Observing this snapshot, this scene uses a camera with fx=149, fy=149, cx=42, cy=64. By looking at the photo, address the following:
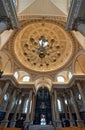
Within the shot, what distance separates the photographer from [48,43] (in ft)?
68.1

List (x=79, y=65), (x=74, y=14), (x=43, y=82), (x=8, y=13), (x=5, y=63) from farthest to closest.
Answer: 1. (x=43, y=82)
2. (x=79, y=65)
3. (x=5, y=63)
4. (x=74, y=14)
5. (x=8, y=13)

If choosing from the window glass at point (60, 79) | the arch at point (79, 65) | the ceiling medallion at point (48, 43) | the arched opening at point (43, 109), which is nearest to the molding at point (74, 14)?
the ceiling medallion at point (48, 43)

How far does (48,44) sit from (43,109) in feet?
39.1

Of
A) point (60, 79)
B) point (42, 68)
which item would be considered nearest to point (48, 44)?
point (42, 68)

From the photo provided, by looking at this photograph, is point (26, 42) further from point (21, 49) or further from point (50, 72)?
point (50, 72)

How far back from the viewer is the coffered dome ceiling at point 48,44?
2058cm

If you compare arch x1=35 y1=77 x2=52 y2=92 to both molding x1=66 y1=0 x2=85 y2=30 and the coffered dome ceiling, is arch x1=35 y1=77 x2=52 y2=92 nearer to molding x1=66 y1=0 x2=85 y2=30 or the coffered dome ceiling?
the coffered dome ceiling

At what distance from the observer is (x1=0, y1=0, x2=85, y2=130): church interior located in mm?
17281

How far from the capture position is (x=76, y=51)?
20.4m

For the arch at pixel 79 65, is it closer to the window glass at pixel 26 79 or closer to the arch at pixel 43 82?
the arch at pixel 43 82

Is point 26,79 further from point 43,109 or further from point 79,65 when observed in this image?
point 79,65

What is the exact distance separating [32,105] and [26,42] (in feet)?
32.3

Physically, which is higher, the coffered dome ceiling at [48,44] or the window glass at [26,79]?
the coffered dome ceiling at [48,44]

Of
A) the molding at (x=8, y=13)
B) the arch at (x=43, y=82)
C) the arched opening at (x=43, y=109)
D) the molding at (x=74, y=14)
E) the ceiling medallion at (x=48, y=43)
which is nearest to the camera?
the molding at (x=74, y=14)
